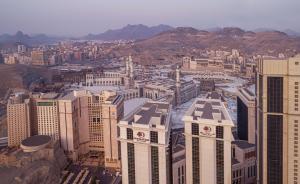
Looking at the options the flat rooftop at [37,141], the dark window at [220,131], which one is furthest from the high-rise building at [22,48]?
the dark window at [220,131]

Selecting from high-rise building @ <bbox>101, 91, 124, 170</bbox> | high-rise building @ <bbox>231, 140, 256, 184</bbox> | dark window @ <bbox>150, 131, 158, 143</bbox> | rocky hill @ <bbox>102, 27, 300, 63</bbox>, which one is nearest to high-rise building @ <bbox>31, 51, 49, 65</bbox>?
rocky hill @ <bbox>102, 27, 300, 63</bbox>

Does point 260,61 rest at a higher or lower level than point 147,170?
higher

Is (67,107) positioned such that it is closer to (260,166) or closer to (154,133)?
(154,133)

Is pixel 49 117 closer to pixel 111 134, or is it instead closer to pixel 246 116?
pixel 111 134

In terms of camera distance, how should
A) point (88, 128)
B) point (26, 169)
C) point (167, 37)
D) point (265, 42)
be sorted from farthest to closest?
point (167, 37)
point (265, 42)
point (88, 128)
point (26, 169)

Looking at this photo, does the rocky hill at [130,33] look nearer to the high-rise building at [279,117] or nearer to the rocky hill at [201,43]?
the rocky hill at [201,43]

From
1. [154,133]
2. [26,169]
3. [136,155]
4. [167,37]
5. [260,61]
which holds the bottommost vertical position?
[26,169]

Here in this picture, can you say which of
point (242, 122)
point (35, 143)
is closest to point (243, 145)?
point (242, 122)

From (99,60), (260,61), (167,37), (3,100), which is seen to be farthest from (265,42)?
(260,61)
